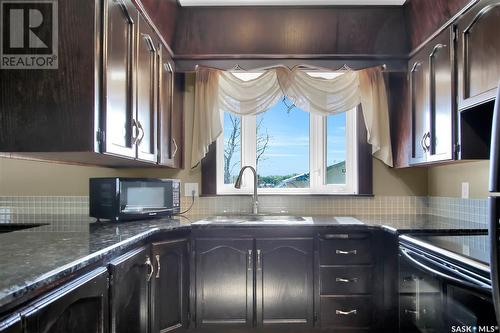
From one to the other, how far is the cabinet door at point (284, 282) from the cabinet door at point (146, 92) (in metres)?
0.90

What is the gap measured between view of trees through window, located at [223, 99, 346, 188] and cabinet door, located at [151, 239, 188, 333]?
90cm

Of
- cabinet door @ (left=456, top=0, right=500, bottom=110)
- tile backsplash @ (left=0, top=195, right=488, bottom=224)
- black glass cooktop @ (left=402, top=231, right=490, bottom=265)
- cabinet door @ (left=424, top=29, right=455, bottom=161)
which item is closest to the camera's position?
black glass cooktop @ (left=402, top=231, right=490, bottom=265)

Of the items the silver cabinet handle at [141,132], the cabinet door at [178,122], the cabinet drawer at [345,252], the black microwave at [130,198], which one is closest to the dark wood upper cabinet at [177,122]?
the cabinet door at [178,122]

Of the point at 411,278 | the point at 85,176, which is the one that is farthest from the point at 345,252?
the point at 85,176

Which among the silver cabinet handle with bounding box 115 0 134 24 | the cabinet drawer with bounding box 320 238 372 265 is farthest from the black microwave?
the cabinet drawer with bounding box 320 238 372 265

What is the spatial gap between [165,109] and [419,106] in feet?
5.59

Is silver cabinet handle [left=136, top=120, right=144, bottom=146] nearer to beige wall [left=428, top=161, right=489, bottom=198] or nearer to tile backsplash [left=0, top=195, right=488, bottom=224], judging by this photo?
tile backsplash [left=0, top=195, right=488, bottom=224]

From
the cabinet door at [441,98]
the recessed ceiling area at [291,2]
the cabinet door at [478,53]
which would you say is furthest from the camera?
the recessed ceiling area at [291,2]

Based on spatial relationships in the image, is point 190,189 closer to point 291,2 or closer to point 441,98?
point 291,2

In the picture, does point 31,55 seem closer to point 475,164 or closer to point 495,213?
point 495,213

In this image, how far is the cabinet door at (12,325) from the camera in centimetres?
79

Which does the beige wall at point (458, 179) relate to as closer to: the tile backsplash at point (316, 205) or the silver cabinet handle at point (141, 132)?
the tile backsplash at point (316, 205)

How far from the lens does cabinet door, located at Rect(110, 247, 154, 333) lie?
4.50 feet

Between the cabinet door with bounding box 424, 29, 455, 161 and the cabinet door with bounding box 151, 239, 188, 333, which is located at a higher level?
the cabinet door with bounding box 424, 29, 455, 161
